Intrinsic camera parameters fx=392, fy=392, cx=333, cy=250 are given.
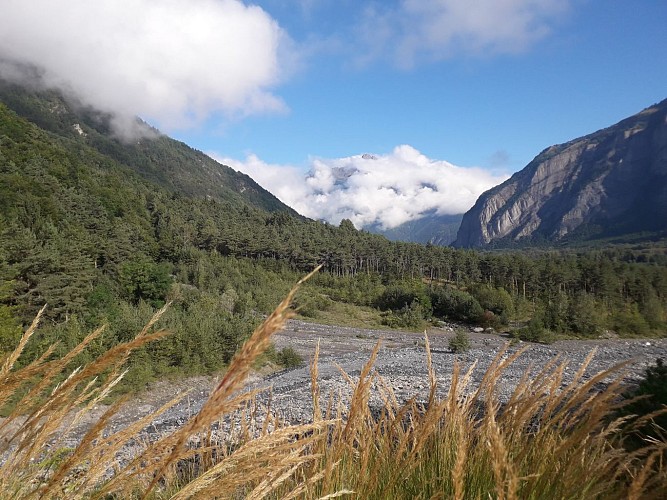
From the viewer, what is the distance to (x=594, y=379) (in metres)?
1.60

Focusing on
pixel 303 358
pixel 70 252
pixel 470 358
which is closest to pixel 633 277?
pixel 470 358

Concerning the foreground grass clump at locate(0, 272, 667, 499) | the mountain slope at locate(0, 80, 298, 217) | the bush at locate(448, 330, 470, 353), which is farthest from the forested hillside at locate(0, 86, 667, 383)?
the mountain slope at locate(0, 80, 298, 217)

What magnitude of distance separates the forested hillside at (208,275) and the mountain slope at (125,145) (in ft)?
234

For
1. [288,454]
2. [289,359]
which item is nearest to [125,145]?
[289,359]

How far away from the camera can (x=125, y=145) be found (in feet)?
534

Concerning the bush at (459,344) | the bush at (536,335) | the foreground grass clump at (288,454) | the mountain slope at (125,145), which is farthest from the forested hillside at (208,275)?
the mountain slope at (125,145)

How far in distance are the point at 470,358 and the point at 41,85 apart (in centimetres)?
20828

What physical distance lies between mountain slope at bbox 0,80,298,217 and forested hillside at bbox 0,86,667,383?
7136 centimetres

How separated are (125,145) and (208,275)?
148 meters

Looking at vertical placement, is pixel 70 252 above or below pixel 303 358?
above

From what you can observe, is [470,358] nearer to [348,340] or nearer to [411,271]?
[348,340]

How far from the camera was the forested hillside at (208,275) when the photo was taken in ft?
64.7

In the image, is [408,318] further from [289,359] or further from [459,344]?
[289,359]

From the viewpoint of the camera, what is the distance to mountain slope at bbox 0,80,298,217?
133250 mm
